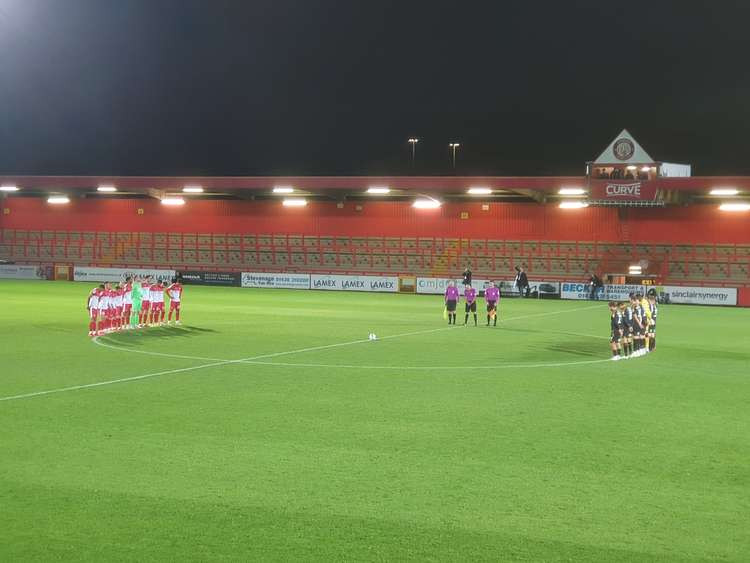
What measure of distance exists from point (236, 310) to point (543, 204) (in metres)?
29.5

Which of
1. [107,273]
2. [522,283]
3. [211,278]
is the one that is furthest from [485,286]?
[107,273]

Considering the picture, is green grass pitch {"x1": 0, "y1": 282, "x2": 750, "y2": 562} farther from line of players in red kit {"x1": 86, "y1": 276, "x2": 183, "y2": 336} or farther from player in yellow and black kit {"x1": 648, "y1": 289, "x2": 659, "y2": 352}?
line of players in red kit {"x1": 86, "y1": 276, "x2": 183, "y2": 336}

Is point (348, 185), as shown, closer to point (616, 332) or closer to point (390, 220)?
point (390, 220)

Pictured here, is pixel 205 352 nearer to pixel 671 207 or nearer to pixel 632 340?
pixel 632 340

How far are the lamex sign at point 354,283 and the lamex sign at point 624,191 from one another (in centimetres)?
1402

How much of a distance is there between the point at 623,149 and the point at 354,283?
1933 centimetres

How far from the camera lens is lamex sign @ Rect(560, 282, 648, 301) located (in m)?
50.0

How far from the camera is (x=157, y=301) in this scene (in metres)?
27.3

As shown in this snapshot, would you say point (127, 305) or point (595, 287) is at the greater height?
point (595, 287)

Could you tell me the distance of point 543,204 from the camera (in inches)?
2319

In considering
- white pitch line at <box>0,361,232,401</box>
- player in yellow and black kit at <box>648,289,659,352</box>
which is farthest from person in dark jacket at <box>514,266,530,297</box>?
white pitch line at <box>0,361,232,401</box>

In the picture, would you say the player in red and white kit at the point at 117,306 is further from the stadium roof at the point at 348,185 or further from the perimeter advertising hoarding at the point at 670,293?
the stadium roof at the point at 348,185

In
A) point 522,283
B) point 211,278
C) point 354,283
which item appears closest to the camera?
point 522,283

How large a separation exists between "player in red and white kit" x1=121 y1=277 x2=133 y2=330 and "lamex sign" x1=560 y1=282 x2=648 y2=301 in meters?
31.3
